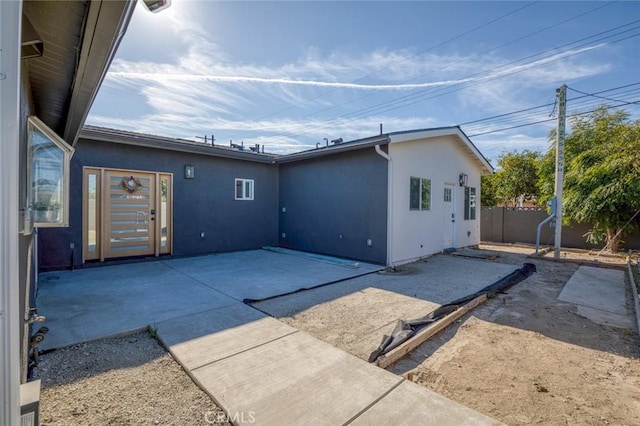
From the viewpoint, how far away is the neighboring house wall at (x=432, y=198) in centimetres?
722

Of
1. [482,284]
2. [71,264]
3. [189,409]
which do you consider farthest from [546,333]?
[71,264]

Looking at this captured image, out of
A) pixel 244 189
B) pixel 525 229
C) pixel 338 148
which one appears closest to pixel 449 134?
pixel 338 148

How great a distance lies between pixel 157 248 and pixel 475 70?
1099 centimetres

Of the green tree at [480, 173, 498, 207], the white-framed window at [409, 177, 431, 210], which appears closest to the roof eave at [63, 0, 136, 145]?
the white-framed window at [409, 177, 431, 210]

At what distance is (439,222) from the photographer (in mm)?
8789

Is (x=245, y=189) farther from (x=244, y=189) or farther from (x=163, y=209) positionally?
(x=163, y=209)

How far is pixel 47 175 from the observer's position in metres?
2.58

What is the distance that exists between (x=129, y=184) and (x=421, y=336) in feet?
23.0

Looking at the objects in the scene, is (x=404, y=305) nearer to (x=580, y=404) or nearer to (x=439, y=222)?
(x=580, y=404)

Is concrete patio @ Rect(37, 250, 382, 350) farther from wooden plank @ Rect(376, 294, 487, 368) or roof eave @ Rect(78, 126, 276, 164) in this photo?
roof eave @ Rect(78, 126, 276, 164)

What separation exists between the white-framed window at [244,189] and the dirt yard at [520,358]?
5226 mm

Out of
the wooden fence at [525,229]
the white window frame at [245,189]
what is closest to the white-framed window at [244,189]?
the white window frame at [245,189]

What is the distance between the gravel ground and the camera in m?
2.02

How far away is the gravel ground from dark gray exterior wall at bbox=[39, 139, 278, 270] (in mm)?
4452
